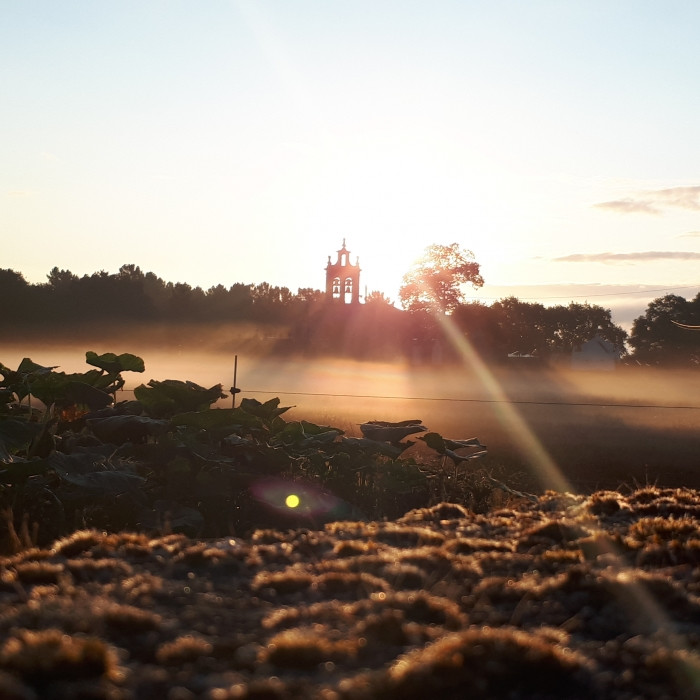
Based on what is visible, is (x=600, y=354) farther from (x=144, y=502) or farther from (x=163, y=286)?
(x=144, y=502)

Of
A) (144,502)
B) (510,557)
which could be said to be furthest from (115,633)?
(144,502)

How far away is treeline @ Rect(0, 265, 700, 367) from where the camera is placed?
84.0 meters

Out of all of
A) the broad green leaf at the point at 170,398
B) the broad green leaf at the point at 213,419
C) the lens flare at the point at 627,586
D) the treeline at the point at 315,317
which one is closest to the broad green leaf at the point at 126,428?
the broad green leaf at the point at 213,419

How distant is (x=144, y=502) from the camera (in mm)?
9211

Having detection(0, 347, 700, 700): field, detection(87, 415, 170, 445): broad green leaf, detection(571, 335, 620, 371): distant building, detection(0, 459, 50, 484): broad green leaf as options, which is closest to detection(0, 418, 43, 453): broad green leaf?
detection(0, 459, 50, 484): broad green leaf

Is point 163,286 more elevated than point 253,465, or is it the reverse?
point 163,286

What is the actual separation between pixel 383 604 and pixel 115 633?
1400 millimetres

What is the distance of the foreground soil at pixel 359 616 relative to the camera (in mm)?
3736

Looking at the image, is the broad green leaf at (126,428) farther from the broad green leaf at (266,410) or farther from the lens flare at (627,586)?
the lens flare at (627,586)

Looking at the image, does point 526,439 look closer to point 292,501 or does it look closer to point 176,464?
point 292,501

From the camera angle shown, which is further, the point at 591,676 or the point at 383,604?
the point at 383,604

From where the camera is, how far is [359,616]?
465 centimetres

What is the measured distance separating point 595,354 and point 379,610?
127279 mm

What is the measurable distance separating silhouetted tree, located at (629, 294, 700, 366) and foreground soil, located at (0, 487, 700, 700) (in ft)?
298
